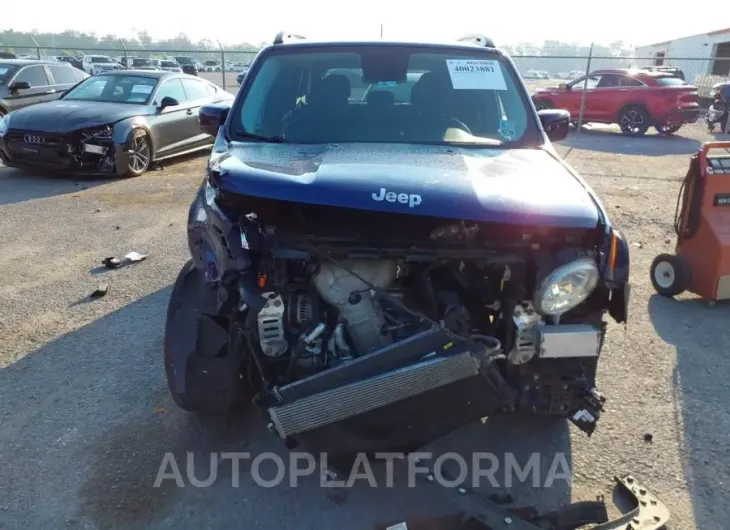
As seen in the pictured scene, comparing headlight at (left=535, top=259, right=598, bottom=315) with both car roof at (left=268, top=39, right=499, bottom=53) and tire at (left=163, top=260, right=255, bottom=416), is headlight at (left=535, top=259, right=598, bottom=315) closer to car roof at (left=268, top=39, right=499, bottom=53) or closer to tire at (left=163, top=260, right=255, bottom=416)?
tire at (left=163, top=260, right=255, bottom=416)

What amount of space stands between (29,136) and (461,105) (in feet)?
24.3

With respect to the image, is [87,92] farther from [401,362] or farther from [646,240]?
[401,362]

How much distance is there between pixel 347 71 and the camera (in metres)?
3.92

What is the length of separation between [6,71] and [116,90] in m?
3.61

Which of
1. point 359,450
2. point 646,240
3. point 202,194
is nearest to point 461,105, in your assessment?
point 202,194

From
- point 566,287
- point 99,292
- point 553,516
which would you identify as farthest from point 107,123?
point 553,516

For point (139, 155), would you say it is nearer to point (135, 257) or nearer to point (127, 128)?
point (127, 128)

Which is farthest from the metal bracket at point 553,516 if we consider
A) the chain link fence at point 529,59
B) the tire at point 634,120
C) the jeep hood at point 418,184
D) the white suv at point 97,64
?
the white suv at point 97,64

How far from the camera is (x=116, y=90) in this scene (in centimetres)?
996

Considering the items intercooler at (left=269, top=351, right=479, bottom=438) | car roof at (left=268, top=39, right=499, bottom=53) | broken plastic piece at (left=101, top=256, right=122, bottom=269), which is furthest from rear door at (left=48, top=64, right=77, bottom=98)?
intercooler at (left=269, top=351, right=479, bottom=438)

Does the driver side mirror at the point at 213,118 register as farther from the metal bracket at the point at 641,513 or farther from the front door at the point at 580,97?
the front door at the point at 580,97

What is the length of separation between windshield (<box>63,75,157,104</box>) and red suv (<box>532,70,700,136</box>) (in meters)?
10.2

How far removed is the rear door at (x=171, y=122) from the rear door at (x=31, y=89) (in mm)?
3430

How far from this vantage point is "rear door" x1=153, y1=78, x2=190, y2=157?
9.73 metres
